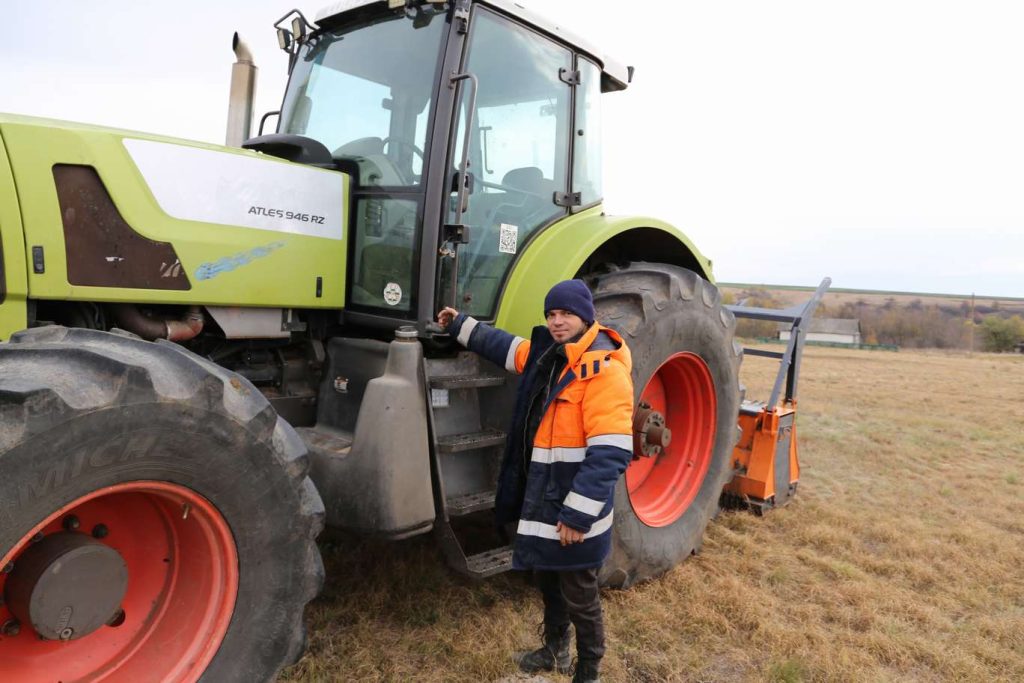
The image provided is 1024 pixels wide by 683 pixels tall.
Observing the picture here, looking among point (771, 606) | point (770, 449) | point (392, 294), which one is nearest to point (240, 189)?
point (392, 294)

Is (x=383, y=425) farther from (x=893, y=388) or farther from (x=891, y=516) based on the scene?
(x=893, y=388)

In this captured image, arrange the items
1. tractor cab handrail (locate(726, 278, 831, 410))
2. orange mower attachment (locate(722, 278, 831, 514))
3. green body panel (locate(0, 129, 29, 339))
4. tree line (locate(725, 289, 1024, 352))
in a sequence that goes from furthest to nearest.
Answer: tree line (locate(725, 289, 1024, 352)), tractor cab handrail (locate(726, 278, 831, 410)), orange mower attachment (locate(722, 278, 831, 514)), green body panel (locate(0, 129, 29, 339))

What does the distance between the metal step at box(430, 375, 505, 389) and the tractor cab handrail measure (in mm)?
2185

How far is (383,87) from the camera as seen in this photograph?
10.3ft

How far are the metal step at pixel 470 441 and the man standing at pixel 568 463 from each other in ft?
0.64

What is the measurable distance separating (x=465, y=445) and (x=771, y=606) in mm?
1641

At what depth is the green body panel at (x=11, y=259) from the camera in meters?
2.16

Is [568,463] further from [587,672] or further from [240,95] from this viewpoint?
[240,95]

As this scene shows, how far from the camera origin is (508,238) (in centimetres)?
328

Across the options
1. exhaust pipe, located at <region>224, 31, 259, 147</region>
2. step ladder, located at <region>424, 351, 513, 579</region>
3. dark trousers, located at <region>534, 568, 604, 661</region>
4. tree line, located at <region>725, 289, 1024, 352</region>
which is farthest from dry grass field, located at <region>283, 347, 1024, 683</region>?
tree line, located at <region>725, 289, 1024, 352</region>

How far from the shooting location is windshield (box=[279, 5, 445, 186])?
300cm

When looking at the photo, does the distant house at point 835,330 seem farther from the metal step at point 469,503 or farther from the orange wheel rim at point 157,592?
the orange wheel rim at point 157,592

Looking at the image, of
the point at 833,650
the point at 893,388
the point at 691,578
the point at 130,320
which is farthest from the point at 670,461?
the point at 893,388

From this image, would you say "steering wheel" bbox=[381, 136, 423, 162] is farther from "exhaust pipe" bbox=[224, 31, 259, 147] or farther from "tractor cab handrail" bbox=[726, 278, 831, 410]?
"tractor cab handrail" bbox=[726, 278, 831, 410]
